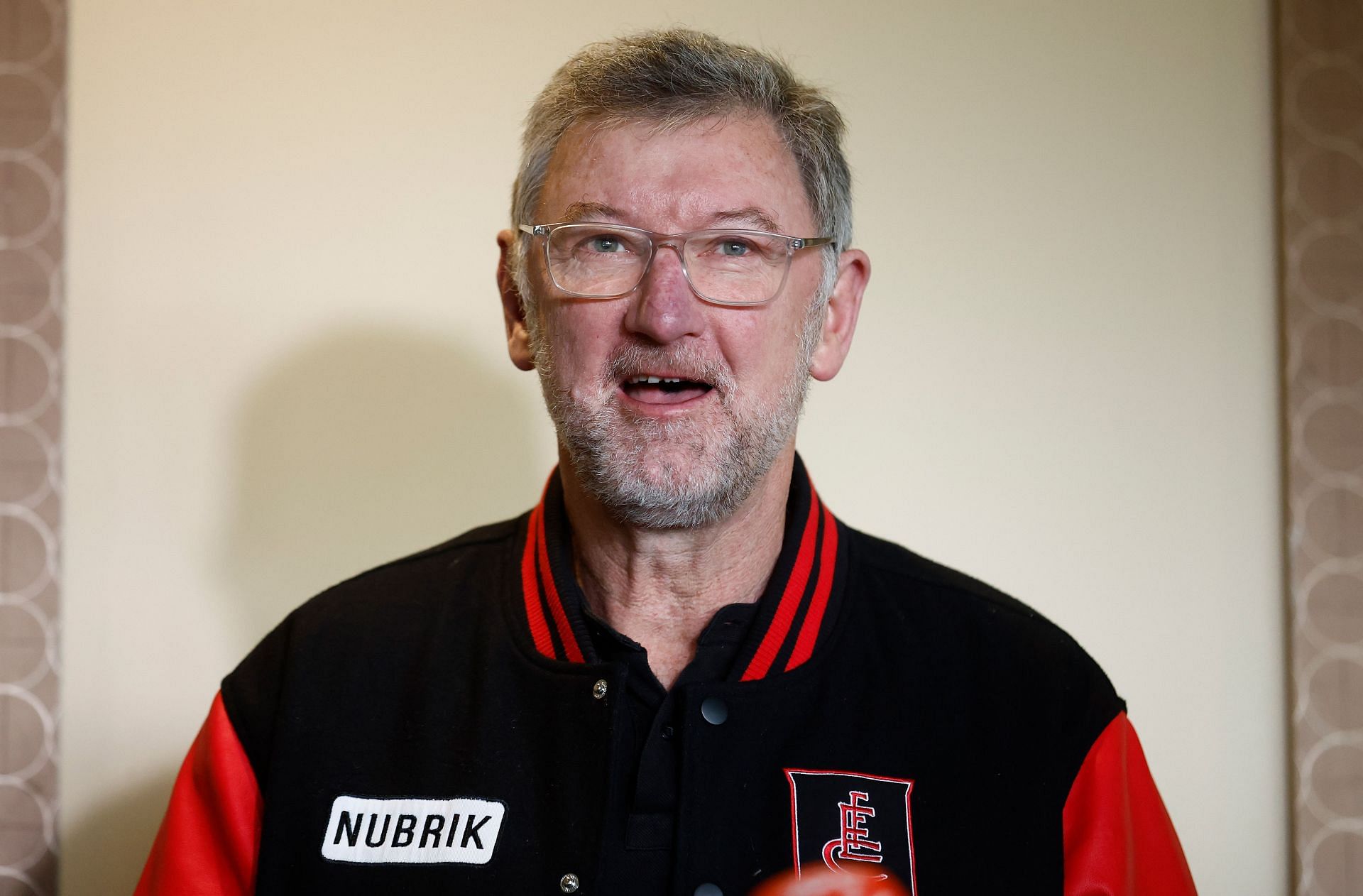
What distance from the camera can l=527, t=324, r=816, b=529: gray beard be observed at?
1339 mm

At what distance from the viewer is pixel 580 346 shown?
4.46 feet

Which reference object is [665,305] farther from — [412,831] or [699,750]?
[412,831]

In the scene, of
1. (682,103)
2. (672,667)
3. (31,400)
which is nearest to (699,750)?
(672,667)

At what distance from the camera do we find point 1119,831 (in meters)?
1.39

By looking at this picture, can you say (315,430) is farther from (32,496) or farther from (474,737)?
(474,737)

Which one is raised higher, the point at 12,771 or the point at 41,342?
the point at 41,342

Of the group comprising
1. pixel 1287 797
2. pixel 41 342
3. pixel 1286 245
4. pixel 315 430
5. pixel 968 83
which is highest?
pixel 968 83

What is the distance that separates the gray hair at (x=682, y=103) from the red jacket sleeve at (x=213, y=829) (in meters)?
0.64

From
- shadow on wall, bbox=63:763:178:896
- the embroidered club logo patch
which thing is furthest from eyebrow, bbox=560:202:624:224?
shadow on wall, bbox=63:763:178:896

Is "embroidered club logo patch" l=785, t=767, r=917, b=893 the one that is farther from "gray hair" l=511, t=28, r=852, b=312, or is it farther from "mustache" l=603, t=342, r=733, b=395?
"gray hair" l=511, t=28, r=852, b=312

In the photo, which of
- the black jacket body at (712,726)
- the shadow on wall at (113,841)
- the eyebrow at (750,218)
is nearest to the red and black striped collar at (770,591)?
the black jacket body at (712,726)

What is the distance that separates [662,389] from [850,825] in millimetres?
516

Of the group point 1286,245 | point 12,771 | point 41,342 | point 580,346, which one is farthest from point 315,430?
point 1286,245

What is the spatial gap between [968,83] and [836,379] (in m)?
0.57
